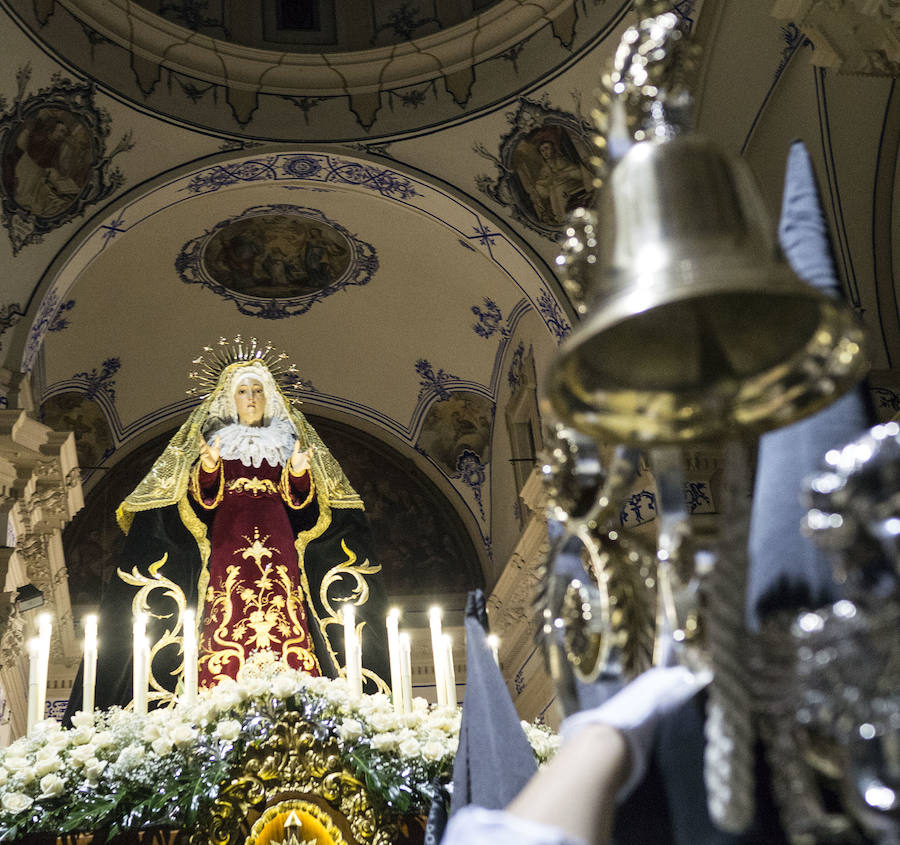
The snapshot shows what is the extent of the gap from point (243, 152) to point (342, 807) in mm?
7669

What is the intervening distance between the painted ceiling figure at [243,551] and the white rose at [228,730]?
47.8 inches

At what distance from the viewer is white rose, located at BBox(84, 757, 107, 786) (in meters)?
3.14

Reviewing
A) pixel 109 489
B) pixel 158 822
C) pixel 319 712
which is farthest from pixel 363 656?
pixel 109 489

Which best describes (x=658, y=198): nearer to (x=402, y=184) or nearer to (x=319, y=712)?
(x=319, y=712)

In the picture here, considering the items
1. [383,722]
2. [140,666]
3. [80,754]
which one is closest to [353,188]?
[140,666]

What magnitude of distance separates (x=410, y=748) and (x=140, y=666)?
1.03 m

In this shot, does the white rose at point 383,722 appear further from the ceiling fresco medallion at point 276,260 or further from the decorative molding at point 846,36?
the ceiling fresco medallion at point 276,260

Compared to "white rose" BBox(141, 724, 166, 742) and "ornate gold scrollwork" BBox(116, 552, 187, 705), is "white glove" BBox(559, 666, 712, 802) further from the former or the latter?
"ornate gold scrollwork" BBox(116, 552, 187, 705)

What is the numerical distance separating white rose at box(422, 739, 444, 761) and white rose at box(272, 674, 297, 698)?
1.50ft

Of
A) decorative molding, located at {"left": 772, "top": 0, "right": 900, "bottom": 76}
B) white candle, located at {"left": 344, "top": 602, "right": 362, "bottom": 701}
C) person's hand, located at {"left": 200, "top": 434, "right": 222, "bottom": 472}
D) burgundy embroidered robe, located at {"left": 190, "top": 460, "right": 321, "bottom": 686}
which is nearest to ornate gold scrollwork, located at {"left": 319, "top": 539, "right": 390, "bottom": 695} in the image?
burgundy embroidered robe, located at {"left": 190, "top": 460, "right": 321, "bottom": 686}

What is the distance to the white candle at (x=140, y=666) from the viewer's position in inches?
143

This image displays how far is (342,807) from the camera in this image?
3.30m

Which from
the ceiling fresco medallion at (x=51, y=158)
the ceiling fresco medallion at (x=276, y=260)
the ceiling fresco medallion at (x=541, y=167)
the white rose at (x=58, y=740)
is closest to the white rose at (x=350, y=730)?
the white rose at (x=58, y=740)

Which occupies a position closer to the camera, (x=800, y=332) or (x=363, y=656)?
(x=800, y=332)
